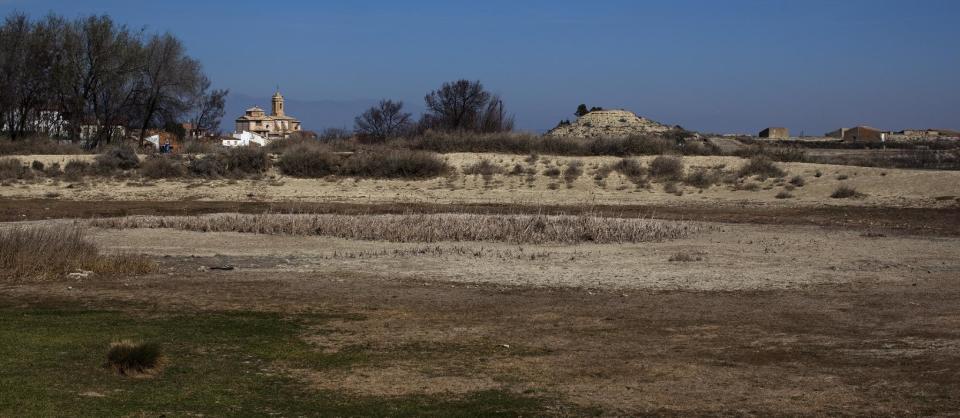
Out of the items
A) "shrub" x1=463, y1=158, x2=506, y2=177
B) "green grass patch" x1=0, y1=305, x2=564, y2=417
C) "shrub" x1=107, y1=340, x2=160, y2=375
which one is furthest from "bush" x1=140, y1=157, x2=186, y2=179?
"shrub" x1=107, y1=340, x2=160, y2=375

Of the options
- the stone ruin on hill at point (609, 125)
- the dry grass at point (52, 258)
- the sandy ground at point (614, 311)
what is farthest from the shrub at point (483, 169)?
the stone ruin on hill at point (609, 125)

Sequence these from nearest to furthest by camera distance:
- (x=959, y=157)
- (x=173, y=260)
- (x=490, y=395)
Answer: (x=490, y=395)
(x=173, y=260)
(x=959, y=157)

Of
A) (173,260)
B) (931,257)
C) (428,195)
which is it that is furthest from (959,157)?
(173,260)

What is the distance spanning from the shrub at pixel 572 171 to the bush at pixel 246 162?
1174cm

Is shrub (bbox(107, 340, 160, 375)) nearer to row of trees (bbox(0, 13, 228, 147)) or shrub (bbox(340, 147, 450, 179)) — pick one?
shrub (bbox(340, 147, 450, 179))

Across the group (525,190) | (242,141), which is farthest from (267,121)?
(525,190)

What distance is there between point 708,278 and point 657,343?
5.97 metres

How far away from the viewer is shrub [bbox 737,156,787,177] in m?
40.5

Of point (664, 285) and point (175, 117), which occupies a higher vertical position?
point (175, 117)

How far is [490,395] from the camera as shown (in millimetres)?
10242

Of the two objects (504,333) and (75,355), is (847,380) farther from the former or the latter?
(75,355)

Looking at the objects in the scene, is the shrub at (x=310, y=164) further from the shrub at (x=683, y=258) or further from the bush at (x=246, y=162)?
the shrub at (x=683, y=258)

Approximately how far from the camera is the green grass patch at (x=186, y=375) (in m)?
9.46

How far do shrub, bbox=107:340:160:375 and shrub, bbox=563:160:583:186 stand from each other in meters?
30.4
